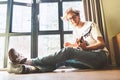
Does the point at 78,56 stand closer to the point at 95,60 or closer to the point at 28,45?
the point at 95,60

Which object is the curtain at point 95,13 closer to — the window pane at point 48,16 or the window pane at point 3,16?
the window pane at point 48,16

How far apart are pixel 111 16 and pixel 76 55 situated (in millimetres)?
1236

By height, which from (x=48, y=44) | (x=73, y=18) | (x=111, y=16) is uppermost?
(x=111, y=16)

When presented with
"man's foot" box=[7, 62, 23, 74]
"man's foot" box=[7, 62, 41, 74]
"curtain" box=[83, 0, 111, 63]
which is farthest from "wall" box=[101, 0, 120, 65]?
"man's foot" box=[7, 62, 23, 74]

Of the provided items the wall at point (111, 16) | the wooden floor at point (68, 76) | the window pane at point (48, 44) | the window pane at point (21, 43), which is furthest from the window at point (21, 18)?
the wooden floor at point (68, 76)

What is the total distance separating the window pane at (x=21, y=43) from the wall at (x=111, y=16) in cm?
128

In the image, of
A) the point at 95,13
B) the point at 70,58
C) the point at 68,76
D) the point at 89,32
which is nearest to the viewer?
the point at 68,76

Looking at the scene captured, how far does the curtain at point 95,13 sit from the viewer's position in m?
2.55

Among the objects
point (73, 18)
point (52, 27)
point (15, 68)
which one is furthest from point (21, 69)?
point (52, 27)

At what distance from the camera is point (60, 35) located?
2916 mm

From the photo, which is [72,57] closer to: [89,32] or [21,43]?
[89,32]

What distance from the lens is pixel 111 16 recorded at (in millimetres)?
2771

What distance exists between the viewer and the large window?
288 centimetres

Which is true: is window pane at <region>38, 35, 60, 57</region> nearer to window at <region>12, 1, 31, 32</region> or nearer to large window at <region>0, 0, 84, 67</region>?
large window at <region>0, 0, 84, 67</region>
